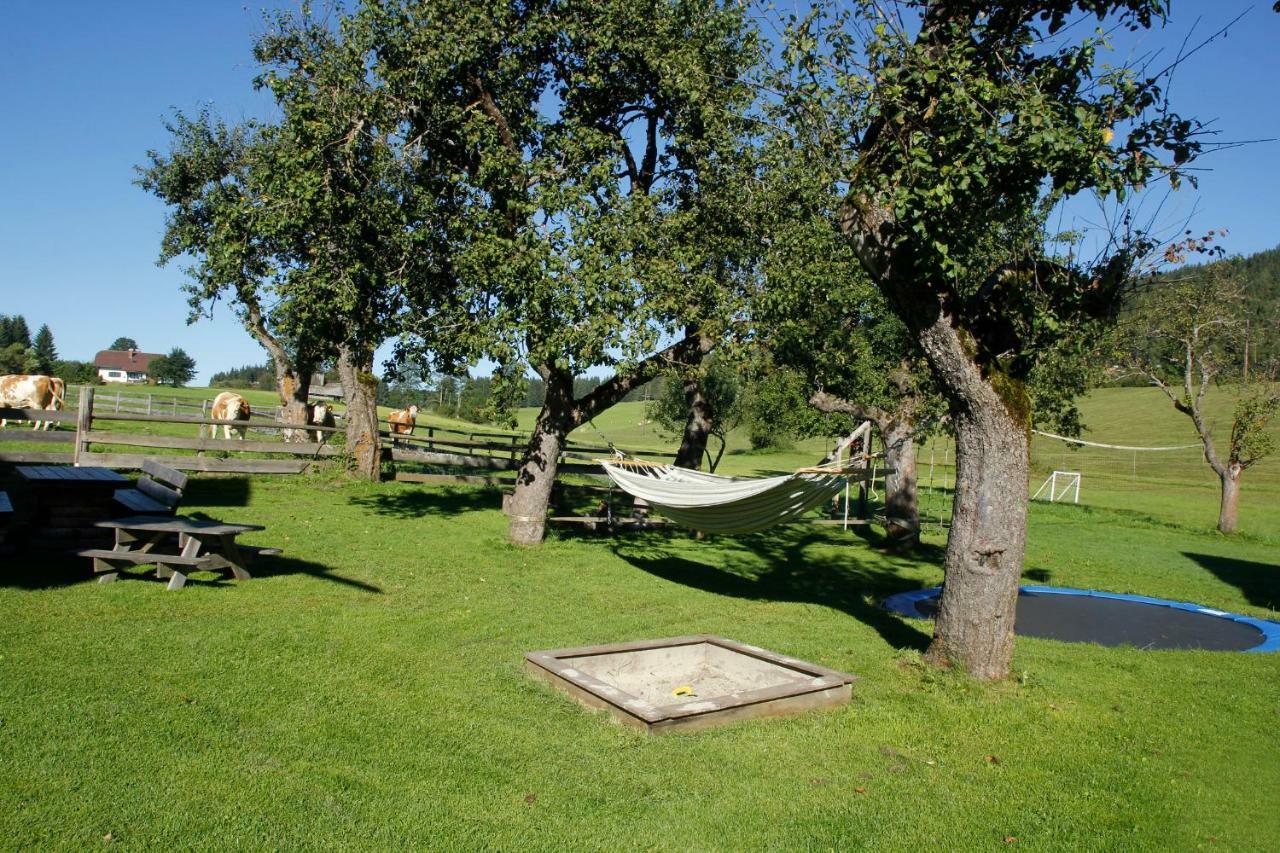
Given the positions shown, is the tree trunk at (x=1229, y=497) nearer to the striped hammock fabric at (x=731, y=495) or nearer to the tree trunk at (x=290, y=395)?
the striped hammock fabric at (x=731, y=495)

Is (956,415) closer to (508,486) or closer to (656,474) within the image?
(656,474)

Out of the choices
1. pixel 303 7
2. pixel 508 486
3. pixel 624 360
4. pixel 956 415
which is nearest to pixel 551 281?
pixel 624 360

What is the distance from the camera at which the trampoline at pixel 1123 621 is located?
8766mm

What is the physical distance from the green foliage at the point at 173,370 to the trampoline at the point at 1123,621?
74115 millimetres

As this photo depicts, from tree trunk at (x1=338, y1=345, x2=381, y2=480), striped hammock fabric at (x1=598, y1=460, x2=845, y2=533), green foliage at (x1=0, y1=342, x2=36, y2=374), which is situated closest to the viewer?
striped hammock fabric at (x1=598, y1=460, x2=845, y2=533)

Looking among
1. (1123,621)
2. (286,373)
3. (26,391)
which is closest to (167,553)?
(1123,621)

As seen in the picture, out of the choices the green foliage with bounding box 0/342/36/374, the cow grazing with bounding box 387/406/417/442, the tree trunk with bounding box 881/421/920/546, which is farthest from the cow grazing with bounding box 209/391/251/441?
the green foliage with bounding box 0/342/36/374

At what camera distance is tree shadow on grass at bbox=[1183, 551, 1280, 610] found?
12.0 metres

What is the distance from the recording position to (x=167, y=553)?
8109mm

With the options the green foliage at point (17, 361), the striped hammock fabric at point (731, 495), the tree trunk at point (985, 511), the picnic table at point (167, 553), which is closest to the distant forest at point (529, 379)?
the striped hammock fabric at point (731, 495)

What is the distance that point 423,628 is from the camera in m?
7.03

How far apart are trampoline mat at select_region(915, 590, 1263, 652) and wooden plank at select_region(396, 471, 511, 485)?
1000 cm

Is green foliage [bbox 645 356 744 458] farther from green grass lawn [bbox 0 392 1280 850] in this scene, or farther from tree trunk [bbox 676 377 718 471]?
green grass lawn [bbox 0 392 1280 850]

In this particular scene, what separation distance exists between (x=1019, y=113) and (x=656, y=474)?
6.16m
